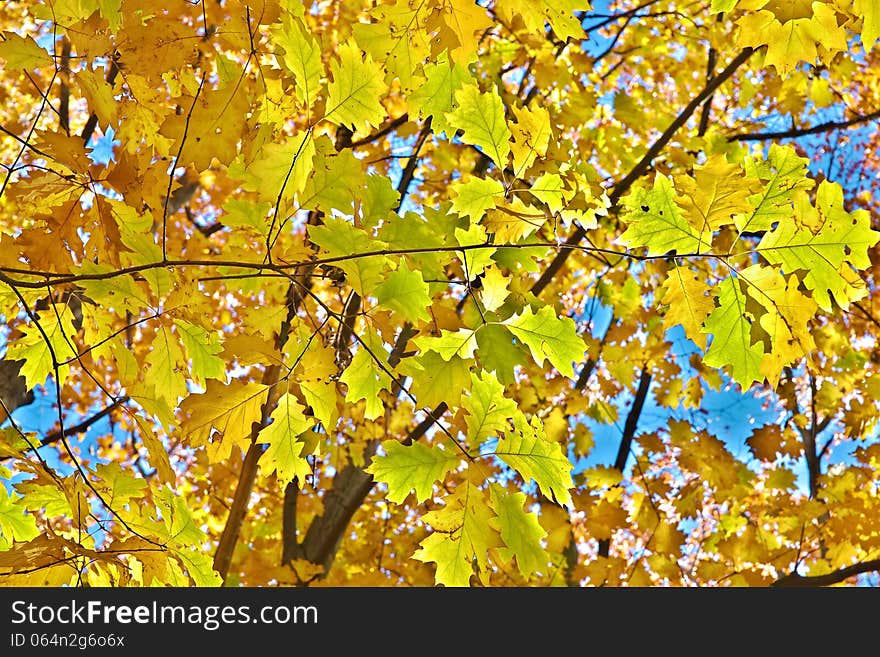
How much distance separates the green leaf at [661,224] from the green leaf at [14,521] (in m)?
1.51

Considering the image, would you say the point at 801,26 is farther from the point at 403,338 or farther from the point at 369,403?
the point at 403,338

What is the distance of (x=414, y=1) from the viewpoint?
52.8 inches

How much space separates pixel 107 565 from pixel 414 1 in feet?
4.39

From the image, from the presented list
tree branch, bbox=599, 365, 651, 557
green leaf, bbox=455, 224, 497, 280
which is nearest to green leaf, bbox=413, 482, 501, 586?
green leaf, bbox=455, 224, 497, 280

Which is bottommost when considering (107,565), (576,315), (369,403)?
(107,565)

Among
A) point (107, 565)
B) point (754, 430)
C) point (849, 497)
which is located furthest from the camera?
point (754, 430)

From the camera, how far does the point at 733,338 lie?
122 centimetres

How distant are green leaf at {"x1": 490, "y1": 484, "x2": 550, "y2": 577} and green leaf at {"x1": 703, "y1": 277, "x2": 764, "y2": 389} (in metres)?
0.42

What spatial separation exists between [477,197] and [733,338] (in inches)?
21.1

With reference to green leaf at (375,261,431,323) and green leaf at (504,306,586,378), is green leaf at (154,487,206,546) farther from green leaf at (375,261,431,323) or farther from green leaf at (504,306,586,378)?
green leaf at (504,306,586,378)

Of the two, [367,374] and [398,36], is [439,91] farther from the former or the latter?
[367,374]

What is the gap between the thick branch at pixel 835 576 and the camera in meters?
2.36

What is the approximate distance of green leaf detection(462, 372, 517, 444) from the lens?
4.05 feet

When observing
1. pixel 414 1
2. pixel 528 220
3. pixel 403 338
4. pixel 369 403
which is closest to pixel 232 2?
pixel 414 1
